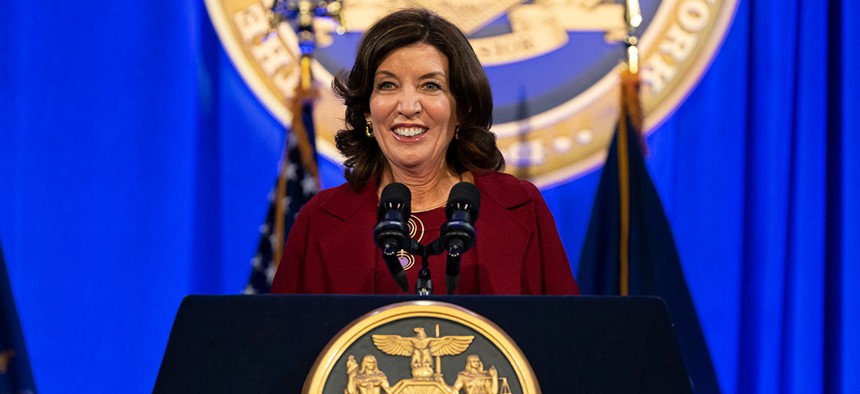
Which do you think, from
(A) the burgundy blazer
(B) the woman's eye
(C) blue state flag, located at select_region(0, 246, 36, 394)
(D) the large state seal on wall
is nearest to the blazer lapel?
(A) the burgundy blazer

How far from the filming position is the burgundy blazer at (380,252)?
1.95m

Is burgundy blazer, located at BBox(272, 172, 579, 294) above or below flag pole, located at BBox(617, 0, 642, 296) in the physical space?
below

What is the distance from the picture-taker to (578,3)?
3709 mm

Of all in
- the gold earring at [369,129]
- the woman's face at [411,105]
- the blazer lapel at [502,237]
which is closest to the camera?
the blazer lapel at [502,237]

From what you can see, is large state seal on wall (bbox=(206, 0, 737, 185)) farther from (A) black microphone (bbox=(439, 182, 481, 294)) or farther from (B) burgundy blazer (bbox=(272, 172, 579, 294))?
(A) black microphone (bbox=(439, 182, 481, 294))

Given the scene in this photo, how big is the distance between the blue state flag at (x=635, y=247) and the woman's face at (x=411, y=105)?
1.52 m

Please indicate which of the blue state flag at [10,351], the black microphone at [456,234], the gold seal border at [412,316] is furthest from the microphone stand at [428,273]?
the blue state flag at [10,351]

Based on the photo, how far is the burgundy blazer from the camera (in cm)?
195

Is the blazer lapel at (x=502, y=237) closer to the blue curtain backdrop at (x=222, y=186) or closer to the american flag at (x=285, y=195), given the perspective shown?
the american flag at (x=285, y=195)

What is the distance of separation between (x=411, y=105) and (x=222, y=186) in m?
1.75

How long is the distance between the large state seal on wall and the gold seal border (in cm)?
243

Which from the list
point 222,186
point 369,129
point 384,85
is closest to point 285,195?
point 222,186

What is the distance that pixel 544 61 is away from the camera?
3699 millimetres

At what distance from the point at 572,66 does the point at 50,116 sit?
1878mm
